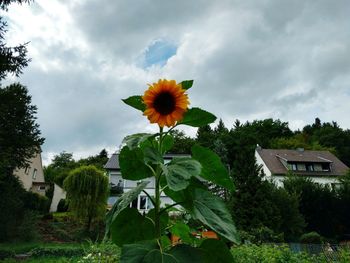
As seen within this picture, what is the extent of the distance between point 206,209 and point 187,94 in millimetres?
340

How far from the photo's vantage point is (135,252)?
2.37ft

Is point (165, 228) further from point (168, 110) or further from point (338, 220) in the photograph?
point (338, 220)

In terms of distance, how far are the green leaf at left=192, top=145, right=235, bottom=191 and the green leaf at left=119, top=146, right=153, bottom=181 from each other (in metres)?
0.15

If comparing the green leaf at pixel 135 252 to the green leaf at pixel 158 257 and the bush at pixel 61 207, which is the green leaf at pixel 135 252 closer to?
the green leaf at pixel 158 257

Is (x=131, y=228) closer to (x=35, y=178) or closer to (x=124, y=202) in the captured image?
(x=124, y=202)

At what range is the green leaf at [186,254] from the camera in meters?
0.73

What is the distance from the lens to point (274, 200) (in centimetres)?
1994

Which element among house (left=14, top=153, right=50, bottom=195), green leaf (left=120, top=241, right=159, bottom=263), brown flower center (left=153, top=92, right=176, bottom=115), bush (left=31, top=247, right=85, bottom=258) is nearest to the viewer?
green leaf (left=120, top=241, right=159, bottom=263)

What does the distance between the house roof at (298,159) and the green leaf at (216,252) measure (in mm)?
29807

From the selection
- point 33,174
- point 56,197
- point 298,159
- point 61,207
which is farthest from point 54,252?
point 298,159

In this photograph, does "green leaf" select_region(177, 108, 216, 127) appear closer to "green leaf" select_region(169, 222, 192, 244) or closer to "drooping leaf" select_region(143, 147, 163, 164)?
"drooping leaf" select_region(143, 147, 163, 164)

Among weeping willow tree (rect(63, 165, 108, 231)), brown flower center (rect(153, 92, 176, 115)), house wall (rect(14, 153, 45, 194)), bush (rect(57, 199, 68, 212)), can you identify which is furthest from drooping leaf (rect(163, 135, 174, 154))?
house wall (rect(14, 153, 45, 194))

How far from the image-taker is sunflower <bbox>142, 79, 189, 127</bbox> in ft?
3.00

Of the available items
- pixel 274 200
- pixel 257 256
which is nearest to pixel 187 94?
pixel 257 256
